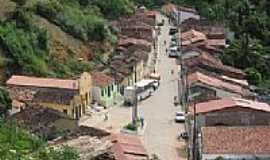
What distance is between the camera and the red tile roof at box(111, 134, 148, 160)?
78.3ft

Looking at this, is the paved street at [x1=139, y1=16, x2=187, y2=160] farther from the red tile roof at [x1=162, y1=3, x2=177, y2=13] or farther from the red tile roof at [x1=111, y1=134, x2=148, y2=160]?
the red tile roof at [x1=162, y1=3, x2=177, y2=13]

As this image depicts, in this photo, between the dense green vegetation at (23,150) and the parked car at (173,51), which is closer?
the dense green vegetation at (23,150)

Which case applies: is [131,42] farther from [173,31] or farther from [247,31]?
[247,31]

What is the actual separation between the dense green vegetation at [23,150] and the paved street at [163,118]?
649cm

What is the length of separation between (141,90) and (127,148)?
33.1ft

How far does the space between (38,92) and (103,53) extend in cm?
962

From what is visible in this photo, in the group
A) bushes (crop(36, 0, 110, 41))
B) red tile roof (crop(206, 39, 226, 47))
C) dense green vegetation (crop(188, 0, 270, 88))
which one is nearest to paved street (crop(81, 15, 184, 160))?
dense green vegetation (crop(188, 0, 270, 88))

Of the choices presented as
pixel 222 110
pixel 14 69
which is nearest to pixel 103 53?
pixel 14 69

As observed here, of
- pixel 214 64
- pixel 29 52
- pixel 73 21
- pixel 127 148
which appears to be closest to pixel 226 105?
pixel 127 148

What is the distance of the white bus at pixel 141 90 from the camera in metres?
34.2

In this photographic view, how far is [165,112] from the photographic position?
3262cm

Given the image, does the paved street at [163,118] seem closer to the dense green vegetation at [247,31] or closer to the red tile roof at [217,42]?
the dense green vegetation at [247,31]

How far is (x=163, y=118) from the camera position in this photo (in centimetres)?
3181

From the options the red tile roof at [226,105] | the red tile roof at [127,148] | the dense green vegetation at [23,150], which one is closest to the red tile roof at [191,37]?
the red tile roof at [226,105]
